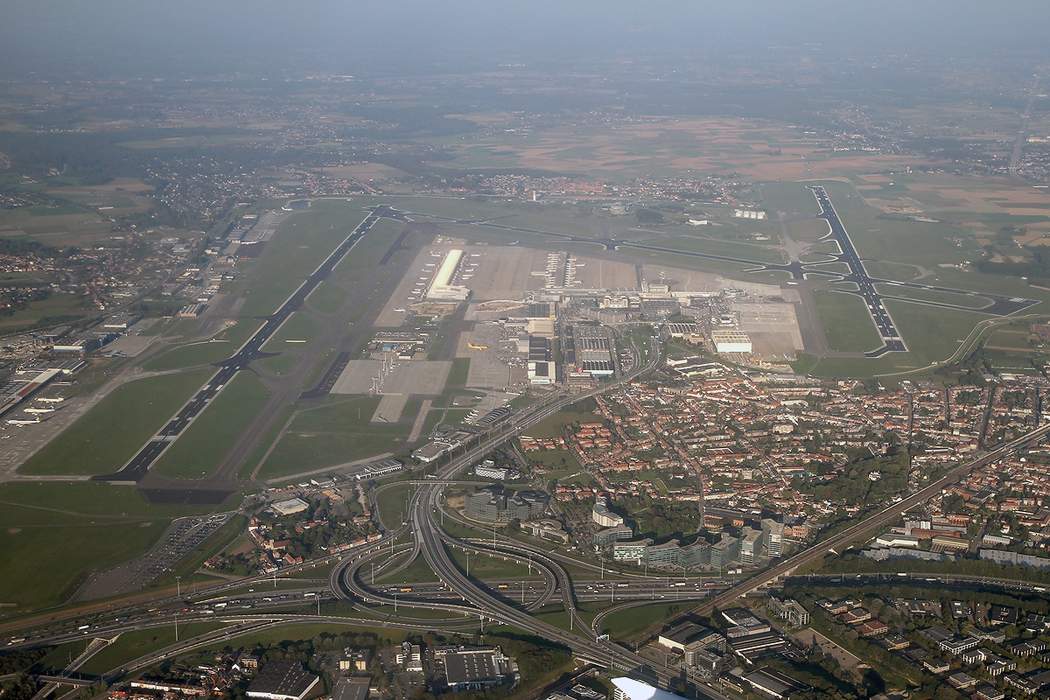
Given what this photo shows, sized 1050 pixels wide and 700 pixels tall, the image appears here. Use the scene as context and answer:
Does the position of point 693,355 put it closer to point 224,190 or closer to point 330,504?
point 330,504

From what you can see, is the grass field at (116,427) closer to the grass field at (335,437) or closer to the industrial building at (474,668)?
the grass field at (335,437)

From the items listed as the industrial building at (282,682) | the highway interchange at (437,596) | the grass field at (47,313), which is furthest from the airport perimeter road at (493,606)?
the grass field at (47,313)

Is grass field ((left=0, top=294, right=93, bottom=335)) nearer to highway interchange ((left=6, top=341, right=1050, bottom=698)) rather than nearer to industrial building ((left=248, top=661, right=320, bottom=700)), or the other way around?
highway interchange ((left=6, top=341, right=1050, bottom=698))

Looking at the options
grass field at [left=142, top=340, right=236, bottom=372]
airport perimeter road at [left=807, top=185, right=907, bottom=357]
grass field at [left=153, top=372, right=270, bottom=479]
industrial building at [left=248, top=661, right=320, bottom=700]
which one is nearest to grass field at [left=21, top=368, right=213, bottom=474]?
grass field at [left=142, top=340, right=236, bottom=372]

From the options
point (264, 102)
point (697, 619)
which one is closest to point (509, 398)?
point (697, 619)

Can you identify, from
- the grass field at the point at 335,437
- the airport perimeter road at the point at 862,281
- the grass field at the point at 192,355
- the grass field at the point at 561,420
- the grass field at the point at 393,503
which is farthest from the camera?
the airport perimeter road at the point at 862,281

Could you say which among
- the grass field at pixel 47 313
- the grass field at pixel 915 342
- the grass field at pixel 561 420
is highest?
the grass field at pixel 915 342

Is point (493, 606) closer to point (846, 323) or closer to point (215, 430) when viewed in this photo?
point (215, 430)
